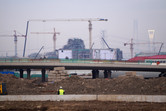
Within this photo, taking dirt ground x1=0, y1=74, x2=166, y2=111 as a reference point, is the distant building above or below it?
above

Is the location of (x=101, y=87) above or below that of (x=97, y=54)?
below

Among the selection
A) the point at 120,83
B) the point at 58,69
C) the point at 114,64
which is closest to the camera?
the point at 120,83

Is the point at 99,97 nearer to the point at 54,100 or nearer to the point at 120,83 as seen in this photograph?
the point at 54,100

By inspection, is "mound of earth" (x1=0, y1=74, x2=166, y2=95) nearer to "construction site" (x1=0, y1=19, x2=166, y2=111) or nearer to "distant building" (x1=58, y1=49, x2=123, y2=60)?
"construction site" (x1=0, y1=19, x2=166, y2=111)

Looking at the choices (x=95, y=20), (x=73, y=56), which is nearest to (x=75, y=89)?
(x=73, y=56)

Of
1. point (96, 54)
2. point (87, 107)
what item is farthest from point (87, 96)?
point (96, 54)

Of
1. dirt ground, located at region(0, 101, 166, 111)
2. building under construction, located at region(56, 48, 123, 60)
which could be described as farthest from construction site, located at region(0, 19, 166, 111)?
building under construction, located at region(56, 48, 123, 60)

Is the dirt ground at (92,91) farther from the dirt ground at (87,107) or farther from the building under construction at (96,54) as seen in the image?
the building under construction at (96,54)

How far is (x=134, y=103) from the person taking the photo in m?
23.5

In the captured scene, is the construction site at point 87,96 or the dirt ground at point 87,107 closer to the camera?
the dirt ground at point 87,107

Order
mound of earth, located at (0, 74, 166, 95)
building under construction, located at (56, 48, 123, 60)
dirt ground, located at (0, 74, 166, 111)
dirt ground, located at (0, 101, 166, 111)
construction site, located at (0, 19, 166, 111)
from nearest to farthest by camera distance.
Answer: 1. dirt ground, located at (0, 101, 166, 111)
2. dirt ground, located at (0, 74, 166, 111)
3. construction site, located at (0, 19, 166, 111)
4. mound of earth, located at (0, 74, 166, 95)
5. building under construction, located at (56, 48, 123, 60)

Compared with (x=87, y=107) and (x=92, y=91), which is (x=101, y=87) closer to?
(x=92, y=91)

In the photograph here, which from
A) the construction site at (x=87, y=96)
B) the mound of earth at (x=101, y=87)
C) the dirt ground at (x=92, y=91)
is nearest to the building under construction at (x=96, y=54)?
the construction site at (x=87, y=96)

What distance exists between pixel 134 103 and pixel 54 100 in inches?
301
